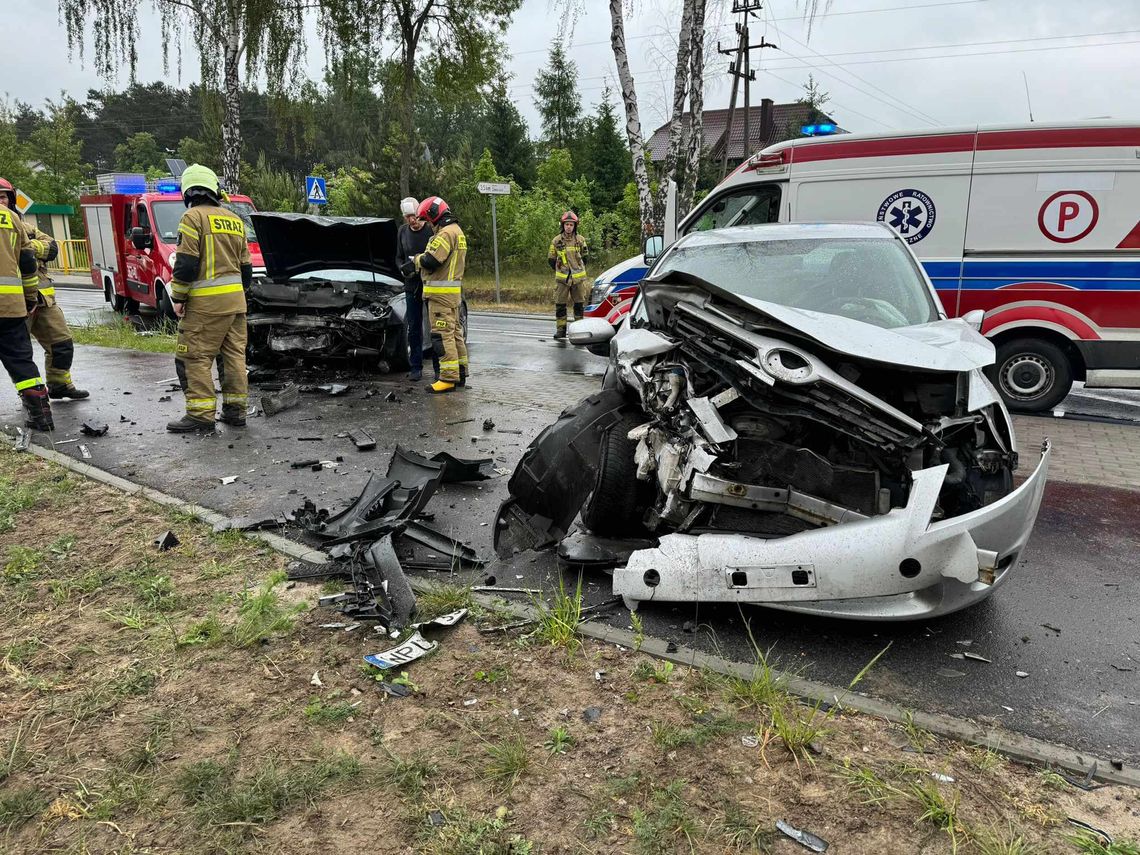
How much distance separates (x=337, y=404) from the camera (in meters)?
7.82

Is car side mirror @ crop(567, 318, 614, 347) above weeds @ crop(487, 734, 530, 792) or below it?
above

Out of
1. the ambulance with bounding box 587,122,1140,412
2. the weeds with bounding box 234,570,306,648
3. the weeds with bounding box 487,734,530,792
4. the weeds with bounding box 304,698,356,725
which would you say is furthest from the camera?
the ambulance with bounding box 587,122,1140,412

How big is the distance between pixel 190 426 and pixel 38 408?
1.32m

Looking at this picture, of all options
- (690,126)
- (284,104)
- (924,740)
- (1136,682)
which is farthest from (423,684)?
(284,104)

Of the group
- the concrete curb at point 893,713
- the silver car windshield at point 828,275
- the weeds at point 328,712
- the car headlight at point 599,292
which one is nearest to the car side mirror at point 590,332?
the silver car windshield at point 828,275

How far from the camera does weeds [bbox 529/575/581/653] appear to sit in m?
3.13

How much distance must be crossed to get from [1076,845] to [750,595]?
4.15 feet

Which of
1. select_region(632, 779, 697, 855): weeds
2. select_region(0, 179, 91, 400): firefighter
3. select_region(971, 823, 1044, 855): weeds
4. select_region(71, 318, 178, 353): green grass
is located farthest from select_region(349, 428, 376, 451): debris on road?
select_region(71, 318, 178, 353): green grass

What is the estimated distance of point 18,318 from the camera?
6.53 meters

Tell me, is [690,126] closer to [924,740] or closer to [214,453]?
[214,453]

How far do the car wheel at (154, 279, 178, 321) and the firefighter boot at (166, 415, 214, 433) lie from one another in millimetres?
7255

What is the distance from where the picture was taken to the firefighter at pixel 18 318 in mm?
6426

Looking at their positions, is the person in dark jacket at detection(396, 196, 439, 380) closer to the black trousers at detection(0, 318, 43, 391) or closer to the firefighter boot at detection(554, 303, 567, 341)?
the black trousers at detection(0, 318, 43, 391)

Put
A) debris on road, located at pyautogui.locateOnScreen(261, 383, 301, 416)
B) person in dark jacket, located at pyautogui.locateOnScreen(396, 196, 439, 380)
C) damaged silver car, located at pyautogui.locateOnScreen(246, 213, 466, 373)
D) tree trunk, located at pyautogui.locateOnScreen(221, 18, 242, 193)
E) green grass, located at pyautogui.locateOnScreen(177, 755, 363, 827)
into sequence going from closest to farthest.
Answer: green grass, located at pyautogui.locateOnScreen(177, 755, 363, 827) → debris on road, located at pyautogui.locateOnScreen(261, 383, 301, 416) → damaged silver car, located at pyautogui.locateOnScreen(246, 213, 466, 373) → person in dark jacket, located at pyautogui.locateOnScreen(396, 196, 439, 380) → tree trunk, located at pyautogui.locateOnScreen(221, 18, 242, 193)
